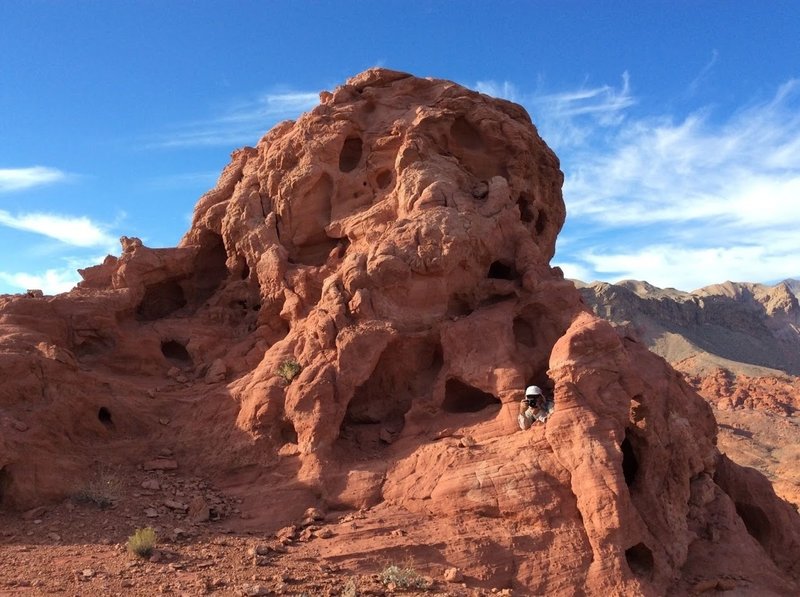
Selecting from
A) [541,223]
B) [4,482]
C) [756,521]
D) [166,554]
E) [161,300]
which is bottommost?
[756,521]

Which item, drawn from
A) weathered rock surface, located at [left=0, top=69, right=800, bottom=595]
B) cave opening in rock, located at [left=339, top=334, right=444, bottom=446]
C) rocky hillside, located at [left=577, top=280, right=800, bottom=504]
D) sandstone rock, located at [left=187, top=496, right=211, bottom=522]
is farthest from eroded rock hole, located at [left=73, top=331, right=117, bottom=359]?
rocky hillside, located at [left=577, top=280, right=800, bottom=504]

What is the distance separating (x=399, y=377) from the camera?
38.1 ft

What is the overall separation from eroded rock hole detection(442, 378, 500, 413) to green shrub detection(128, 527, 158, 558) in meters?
4.93

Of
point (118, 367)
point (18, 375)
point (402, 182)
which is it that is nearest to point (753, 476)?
point (402, 182)

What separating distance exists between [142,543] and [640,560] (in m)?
6.53

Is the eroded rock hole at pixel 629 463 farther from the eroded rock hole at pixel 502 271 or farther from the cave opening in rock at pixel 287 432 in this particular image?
the cave opening in rock at pixel 287 432

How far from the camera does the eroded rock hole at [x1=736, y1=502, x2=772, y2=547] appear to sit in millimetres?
12242

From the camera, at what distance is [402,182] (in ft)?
40.9

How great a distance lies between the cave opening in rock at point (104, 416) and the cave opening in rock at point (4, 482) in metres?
1.71

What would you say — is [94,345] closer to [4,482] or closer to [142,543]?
[4,482]

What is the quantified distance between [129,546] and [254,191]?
7745mm

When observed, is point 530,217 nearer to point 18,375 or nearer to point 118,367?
point 118,367

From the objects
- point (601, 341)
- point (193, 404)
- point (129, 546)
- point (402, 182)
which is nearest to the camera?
point (129, 546)

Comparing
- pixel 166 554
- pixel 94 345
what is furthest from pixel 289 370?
pixel 94 345
